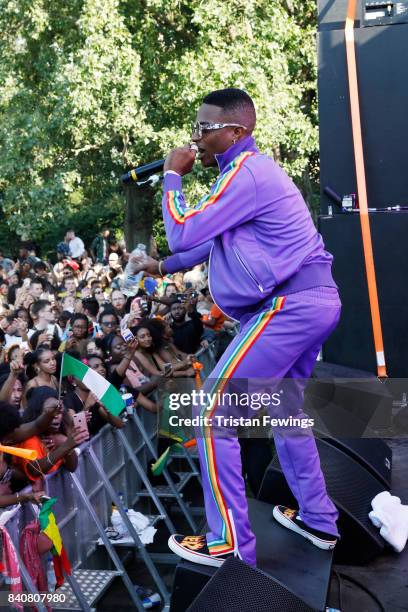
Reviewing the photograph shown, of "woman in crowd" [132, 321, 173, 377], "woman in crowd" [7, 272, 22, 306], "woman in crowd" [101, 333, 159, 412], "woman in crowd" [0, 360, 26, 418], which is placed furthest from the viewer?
"woman in crowd" [7, 272, 22, 306]

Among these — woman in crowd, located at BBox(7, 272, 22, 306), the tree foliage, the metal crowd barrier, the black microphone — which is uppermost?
the tree foliage

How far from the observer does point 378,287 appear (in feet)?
21.6

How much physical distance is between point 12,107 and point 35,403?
445 inches

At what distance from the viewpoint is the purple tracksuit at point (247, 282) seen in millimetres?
3562

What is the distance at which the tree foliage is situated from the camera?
44.1ft

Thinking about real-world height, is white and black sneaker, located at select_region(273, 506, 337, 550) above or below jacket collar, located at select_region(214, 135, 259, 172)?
below

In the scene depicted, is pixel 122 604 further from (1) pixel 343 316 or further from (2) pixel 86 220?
(2) pixel 86 220

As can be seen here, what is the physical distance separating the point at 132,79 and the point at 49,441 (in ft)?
31.2

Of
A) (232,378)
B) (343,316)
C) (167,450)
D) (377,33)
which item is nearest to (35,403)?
(167,450)

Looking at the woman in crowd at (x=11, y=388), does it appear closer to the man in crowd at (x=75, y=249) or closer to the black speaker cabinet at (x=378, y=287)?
the black speaker cabinet at (x=378, y=287)

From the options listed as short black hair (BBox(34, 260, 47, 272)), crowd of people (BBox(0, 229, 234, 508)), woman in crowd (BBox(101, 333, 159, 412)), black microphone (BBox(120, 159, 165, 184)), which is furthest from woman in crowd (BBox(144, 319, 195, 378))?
short black hair (BBox(34, 260, 47, 272))

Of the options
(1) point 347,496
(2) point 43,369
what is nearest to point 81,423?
(2) point 43,369

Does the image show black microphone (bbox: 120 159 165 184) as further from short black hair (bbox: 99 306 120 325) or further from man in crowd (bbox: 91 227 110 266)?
man in crowd (bbox: 91 227 110 266)

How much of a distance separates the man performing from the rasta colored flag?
0.99 m
